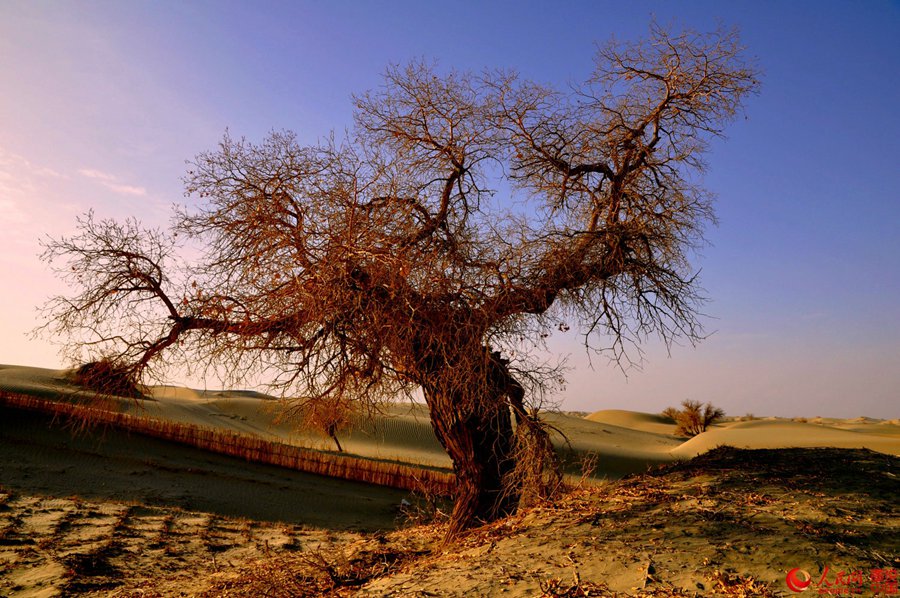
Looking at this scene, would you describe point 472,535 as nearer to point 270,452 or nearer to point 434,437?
point 270,452

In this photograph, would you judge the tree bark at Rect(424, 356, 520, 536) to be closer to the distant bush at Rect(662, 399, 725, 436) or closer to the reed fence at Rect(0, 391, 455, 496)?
the reed fence at Rect(0, 391, 455, 496)

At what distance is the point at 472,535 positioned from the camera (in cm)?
643

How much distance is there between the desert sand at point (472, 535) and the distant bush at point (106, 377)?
328mm

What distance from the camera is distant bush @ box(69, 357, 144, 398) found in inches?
266

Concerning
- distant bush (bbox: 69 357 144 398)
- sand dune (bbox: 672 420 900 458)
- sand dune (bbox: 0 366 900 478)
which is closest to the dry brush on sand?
distant bush (bbox: 69 357 144 398)

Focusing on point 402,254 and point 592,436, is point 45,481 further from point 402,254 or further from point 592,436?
point 592,436

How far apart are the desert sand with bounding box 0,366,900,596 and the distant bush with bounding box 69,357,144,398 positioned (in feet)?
1.07

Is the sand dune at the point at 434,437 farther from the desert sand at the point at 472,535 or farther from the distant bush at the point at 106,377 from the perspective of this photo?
the distant bush at the point at 106,377

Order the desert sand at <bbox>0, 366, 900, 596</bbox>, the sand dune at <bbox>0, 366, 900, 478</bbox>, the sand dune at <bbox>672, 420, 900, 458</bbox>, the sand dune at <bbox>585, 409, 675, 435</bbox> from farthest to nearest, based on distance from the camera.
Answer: the sand dune at <bbox>585, 409, 675, 435</bbox>, the sand dune at <bbox>0, 366, 900, 478</bbox>, the sand dune at <bbox>672, 420, 900, 458</bbox>, the desert sand at <bbox>0, 366, 900, 596</bbox>

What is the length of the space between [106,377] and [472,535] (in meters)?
4.39

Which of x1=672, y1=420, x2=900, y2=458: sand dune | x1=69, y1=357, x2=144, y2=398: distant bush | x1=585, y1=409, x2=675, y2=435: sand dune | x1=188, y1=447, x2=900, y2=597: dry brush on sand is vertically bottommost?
x1=585, y1=409, x2=675, y2=435: sand dune

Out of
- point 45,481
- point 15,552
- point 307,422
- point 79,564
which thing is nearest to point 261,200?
point 307,422

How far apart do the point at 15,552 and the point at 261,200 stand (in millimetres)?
5899

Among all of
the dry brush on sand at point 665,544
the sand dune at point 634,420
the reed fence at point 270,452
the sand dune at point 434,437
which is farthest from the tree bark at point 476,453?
the sand dune at point 634,420
